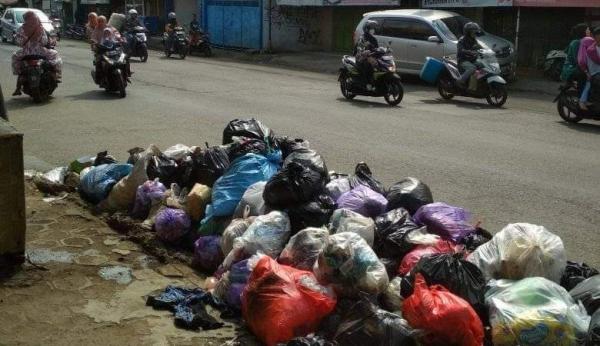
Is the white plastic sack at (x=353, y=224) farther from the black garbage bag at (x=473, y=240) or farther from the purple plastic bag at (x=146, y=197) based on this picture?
the purple plastic bag at (x=146, y=197)

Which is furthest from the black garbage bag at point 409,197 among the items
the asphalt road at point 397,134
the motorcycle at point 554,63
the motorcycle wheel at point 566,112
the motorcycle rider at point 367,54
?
the motorcycle at point 554,63

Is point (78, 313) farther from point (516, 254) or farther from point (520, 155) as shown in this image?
point (520, 155)

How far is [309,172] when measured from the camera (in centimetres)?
502

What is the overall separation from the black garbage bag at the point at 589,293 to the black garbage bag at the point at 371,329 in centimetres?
97

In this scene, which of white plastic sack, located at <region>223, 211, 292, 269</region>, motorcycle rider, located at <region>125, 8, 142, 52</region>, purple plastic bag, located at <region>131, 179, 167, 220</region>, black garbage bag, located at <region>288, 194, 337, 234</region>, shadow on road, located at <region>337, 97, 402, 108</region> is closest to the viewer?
white plastic sack, located at <region>223, 211, 292, 269</region>

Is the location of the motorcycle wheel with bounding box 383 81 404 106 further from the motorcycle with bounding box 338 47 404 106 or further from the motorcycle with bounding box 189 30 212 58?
the motorcycle with bounding box 189 30 212 58

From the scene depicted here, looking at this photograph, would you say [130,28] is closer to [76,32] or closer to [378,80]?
[378,80]

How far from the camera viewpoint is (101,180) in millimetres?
6488

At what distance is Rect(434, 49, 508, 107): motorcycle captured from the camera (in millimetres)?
13633

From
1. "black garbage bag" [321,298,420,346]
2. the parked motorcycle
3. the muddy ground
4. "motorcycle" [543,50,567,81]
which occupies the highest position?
the parked motorcycle

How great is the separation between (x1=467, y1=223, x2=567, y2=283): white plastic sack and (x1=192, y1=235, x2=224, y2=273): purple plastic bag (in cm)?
183

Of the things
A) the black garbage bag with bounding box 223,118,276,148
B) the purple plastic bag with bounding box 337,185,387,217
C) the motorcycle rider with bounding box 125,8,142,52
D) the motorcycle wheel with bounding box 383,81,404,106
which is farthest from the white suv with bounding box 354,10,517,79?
the purple plastic bag with bounding box 337,185,387,217

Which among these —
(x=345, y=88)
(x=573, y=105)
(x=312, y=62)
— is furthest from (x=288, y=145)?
(x=312, y=62)

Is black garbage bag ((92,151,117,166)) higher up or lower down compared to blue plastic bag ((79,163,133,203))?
higher up
